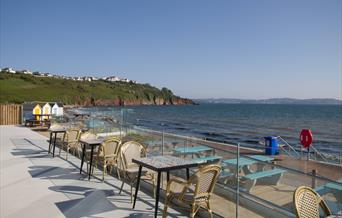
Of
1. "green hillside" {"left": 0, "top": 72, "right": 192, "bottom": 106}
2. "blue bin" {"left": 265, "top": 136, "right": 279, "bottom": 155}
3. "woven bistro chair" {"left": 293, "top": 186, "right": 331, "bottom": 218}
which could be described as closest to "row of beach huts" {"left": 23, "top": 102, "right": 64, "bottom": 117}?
"blue bin" {"left": 265, "top": 136, "right": 279, "bottom": 155}

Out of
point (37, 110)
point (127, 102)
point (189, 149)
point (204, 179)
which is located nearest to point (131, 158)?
point (189, 149)

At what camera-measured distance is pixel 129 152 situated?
529cm

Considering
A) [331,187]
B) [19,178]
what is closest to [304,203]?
[331,187]

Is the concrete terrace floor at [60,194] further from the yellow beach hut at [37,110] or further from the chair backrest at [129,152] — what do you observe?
the yellow beach hut at [37,110]

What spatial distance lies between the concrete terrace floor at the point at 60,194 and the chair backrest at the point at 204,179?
27.9 inches

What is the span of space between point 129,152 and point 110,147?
1059mm

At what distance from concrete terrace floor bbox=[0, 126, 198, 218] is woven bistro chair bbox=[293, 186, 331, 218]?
1.74m

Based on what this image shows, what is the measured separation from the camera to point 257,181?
4.03 meters

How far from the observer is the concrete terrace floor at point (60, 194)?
178 inches

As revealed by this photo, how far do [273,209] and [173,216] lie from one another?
1.36 meters

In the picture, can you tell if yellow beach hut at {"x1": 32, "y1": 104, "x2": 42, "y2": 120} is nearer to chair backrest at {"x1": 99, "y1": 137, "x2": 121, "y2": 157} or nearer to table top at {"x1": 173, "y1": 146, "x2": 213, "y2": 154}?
chair backrest at {"x1": 99, "y1": 137, "x2": 121, "y2": 157}

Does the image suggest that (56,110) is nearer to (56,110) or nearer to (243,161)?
(56,110)

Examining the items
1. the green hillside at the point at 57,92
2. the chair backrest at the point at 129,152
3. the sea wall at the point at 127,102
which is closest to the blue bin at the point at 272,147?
the chair backrest at the point at 129,152

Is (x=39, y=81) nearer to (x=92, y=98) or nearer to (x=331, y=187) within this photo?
(x=92, y=98)
